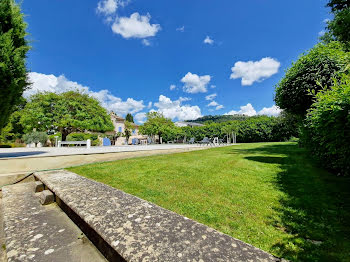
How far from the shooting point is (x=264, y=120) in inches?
1024

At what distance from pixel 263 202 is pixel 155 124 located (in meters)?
28.1

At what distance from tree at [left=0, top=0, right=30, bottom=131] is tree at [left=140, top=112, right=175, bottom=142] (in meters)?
23.1

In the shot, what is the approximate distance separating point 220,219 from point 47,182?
2941mm

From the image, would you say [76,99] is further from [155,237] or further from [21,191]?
[155,237]

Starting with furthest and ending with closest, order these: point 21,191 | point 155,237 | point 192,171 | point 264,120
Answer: point 264,120, point 192,171, point 21,191, point 155,237

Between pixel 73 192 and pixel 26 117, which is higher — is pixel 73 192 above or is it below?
below

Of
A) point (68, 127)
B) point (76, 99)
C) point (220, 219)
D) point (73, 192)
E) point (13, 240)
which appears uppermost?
point (76, 99)

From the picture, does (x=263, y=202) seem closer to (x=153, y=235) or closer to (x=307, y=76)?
(x=153, y=235)

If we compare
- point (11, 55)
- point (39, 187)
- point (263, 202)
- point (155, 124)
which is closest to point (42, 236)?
point (39, 187)

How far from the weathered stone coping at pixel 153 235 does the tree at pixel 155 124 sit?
28.0 meters

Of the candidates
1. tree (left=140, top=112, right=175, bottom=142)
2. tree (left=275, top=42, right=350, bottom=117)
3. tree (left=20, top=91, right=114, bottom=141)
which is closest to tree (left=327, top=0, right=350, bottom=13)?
tree (left=275, top=42, right=350, bottom=117)

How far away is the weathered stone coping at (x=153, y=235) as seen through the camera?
955 mm

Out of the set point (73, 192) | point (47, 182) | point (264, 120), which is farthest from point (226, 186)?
point (264, 120)

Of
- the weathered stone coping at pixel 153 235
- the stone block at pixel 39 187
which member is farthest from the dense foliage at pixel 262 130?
the weathered stone coping at pixel 153 235
